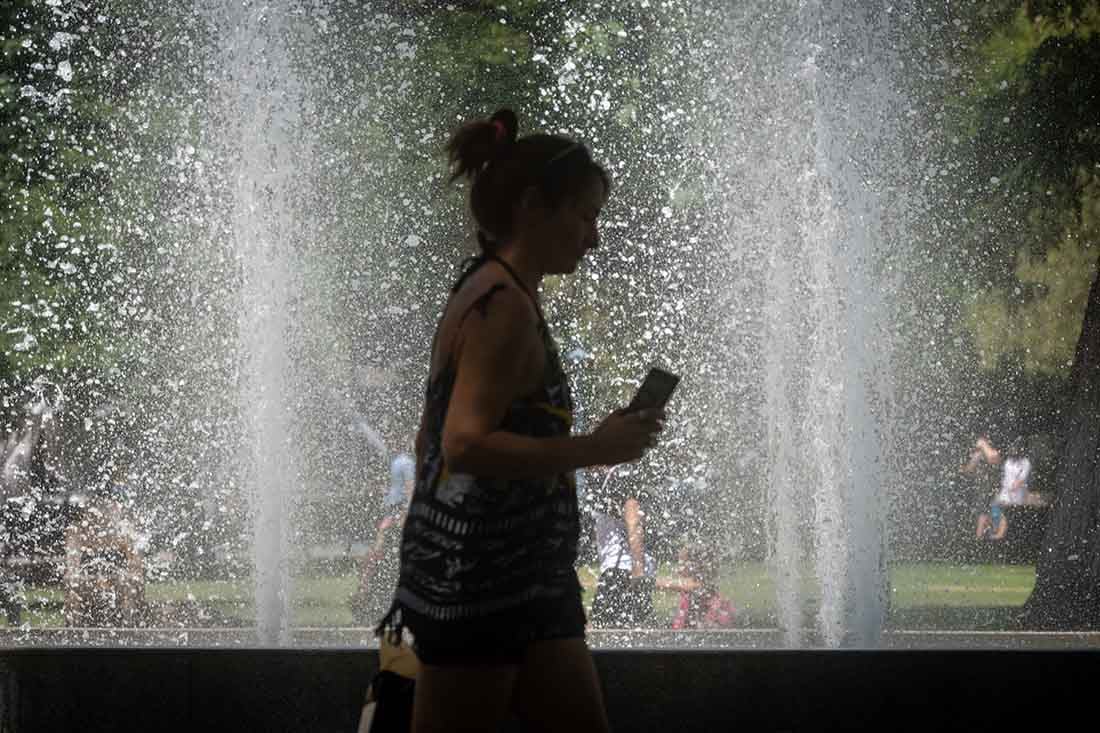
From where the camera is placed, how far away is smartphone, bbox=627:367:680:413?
2494 mm

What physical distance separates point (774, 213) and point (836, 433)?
1664 mm

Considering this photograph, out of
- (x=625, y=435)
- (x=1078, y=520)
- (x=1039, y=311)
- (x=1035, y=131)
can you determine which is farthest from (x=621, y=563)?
(x=1039, y=311)


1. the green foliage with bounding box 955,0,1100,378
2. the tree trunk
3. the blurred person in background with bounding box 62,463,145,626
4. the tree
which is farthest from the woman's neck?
the green foliage with bounding box 955,0,1100,378

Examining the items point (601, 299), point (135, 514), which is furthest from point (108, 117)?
point (601, 299)

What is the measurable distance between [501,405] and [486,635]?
321 mm

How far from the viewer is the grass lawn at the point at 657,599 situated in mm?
11094

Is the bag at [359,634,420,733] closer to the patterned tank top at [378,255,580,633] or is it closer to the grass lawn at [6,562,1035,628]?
the patterned tank top at [378,255,580,633]

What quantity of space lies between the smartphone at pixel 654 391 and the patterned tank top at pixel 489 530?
0.36 ft

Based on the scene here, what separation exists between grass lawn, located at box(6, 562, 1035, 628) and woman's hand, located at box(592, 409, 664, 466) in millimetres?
7869

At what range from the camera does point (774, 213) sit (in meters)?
10.7

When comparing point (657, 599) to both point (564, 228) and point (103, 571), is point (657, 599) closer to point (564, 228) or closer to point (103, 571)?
point (103, 571)

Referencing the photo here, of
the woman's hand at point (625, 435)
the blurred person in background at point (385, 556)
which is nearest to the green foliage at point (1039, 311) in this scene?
the blurred person in background at point (385, 556)

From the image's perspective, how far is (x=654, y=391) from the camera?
2.52m

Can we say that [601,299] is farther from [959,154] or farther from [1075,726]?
[1075,726]
